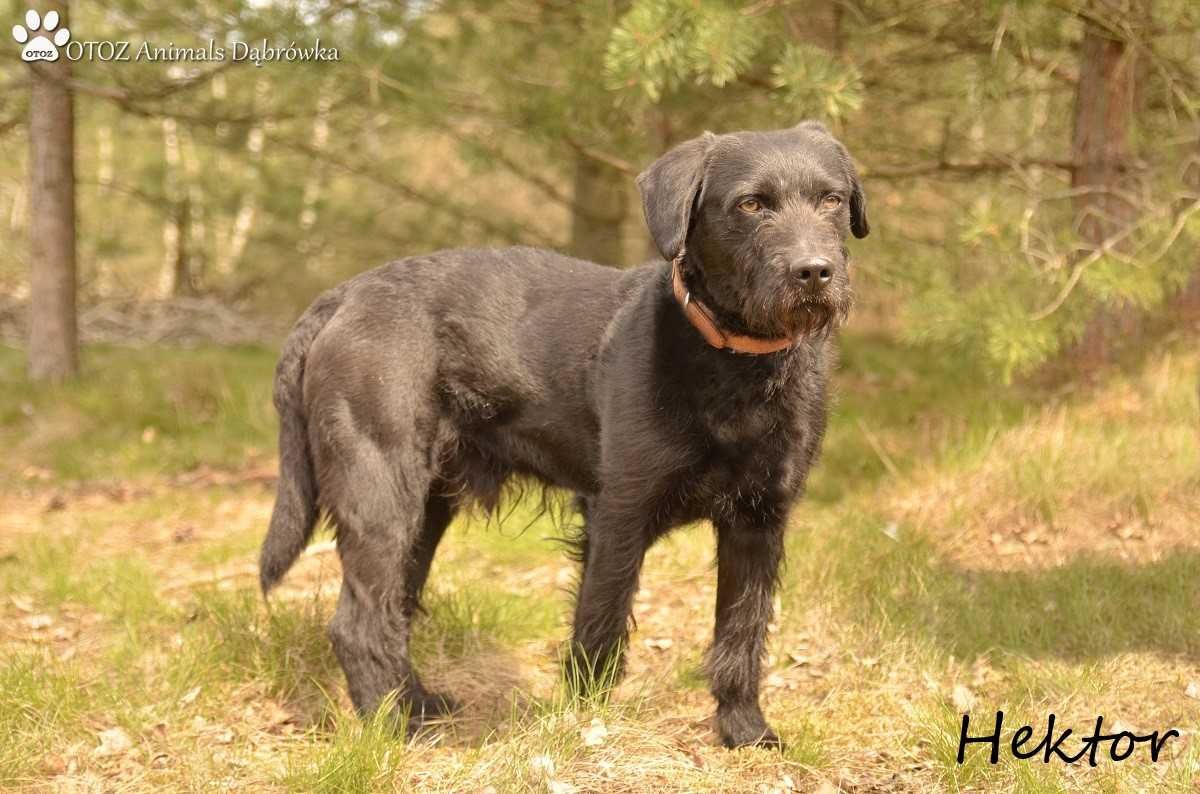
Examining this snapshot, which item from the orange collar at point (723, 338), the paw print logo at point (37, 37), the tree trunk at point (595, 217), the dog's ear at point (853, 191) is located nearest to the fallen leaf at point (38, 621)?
the orange collar at point (723, 338)

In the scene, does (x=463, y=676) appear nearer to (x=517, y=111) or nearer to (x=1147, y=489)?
(x=1147, y=489)

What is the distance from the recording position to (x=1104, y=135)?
666 centimetres

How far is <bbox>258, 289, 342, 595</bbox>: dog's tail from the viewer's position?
13.2ft

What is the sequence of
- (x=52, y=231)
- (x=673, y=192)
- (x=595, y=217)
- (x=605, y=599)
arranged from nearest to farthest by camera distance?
(x=673, y=192)
(x=605, y=599)
(x=52, y=231)
(x=595, y=217)

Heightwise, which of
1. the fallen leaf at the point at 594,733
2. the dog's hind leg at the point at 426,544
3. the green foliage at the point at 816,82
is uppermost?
the green foliage at the point at 816,82

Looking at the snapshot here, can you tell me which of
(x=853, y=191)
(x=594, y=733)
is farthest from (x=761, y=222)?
(x=594, y=733)

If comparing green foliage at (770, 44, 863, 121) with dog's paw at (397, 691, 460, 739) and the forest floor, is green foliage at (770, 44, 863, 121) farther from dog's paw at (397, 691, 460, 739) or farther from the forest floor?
dog's paw at (397, 691, 460, 739)

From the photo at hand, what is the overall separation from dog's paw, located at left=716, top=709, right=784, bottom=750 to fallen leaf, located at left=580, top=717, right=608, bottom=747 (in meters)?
0.50

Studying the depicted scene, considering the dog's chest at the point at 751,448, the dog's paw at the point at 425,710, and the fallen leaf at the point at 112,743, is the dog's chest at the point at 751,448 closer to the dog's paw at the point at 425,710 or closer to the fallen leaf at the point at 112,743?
the dog's paw at the point at 425,710

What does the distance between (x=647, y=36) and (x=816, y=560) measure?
2299 millimetres

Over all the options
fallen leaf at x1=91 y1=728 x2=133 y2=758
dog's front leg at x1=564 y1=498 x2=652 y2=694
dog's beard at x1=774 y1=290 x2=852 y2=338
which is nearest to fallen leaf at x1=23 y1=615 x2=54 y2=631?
fallen leaf at x1=91 y1=728 x2=133 y2=758

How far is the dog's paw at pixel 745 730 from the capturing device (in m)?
3.79

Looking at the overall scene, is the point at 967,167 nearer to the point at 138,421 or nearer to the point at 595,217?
the point at 595,217

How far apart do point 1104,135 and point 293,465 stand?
5.04m
